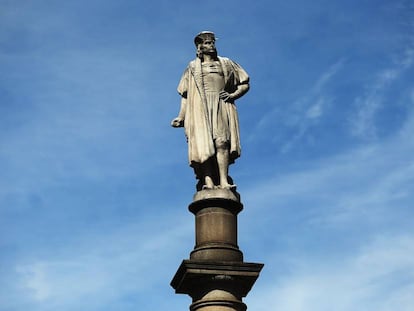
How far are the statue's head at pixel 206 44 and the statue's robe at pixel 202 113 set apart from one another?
206 mm

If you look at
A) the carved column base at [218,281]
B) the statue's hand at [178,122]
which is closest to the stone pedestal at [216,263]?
the carved column base at [218,281]

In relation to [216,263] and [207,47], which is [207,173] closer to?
[216,263]

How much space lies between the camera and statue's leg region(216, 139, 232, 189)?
16.8m

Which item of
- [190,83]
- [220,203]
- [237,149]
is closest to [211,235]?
[220,203]

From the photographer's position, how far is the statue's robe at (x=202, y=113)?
55.4 ft

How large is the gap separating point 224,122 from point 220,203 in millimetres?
1728

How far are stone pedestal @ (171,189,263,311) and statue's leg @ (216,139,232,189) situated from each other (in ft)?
1.30

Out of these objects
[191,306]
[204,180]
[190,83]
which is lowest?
[191,306]

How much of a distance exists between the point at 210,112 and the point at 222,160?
1014 mm

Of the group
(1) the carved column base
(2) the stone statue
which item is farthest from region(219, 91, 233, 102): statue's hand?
(1) the carved column base

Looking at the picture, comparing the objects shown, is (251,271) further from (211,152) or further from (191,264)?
(211,152)

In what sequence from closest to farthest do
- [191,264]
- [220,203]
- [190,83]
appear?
1. [191,264]
2. [220,203]
3. [190,83]

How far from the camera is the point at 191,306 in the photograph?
51.7ft

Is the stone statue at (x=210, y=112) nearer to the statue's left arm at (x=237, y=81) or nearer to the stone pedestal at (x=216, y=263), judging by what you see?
the statue's left arm at (x=237, y=81)
